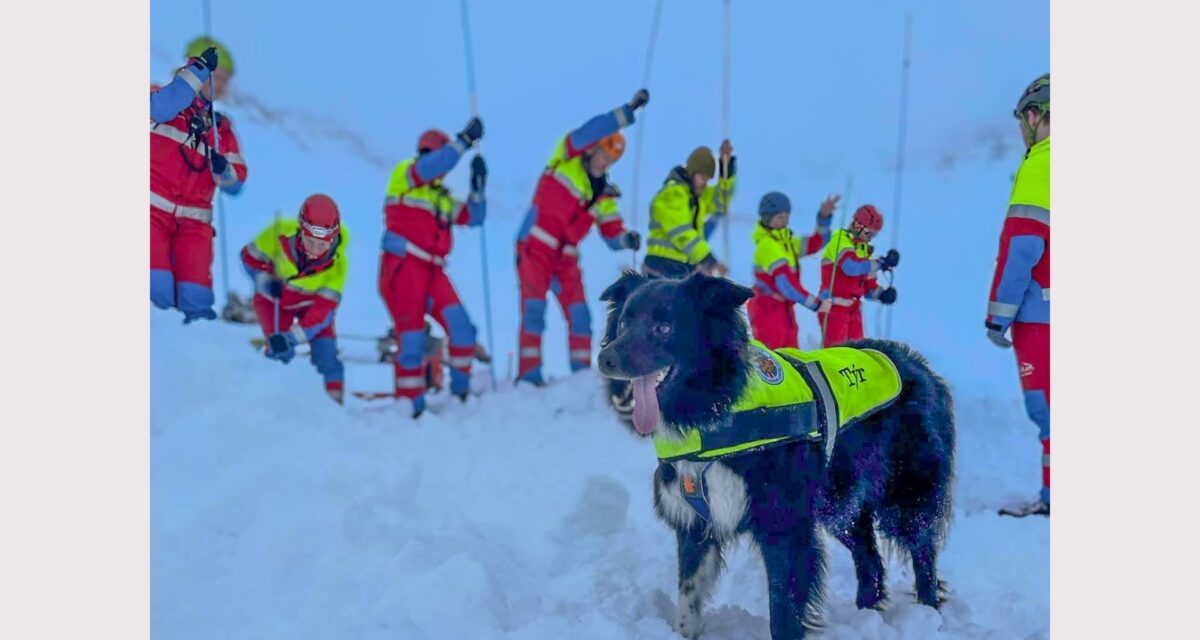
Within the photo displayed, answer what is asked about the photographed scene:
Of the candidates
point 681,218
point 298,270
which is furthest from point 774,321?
point 298,270

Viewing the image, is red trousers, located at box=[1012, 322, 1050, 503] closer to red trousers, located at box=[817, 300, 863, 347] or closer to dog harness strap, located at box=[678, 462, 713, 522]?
red trousers, located at box=[817, 300, 863, 347]

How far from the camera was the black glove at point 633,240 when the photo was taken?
336 cm

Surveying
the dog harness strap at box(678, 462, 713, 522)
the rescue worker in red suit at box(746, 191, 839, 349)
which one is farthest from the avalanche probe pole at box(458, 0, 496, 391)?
the dog harness strap at box(678, 462, 713, 522)

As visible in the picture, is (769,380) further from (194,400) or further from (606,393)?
(194,400)

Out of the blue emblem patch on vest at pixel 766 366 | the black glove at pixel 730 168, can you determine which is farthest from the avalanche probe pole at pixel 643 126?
the blue emblem patch on vest at pixel 766 366

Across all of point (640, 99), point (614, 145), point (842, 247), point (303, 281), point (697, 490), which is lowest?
point (697, 490)

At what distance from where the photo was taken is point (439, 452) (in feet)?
10.6

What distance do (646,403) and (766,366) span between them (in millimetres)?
316

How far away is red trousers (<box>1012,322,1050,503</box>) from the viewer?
102 inches

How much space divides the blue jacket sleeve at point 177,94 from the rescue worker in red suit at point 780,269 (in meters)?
1.88

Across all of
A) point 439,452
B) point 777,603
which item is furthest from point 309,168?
point 777,603

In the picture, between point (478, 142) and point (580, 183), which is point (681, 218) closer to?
point (580, 183)

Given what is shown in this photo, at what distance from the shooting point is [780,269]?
290cm

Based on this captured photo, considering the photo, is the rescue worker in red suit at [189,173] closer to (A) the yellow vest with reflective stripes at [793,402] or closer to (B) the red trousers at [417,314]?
(B) the red trousers at [417,314]
